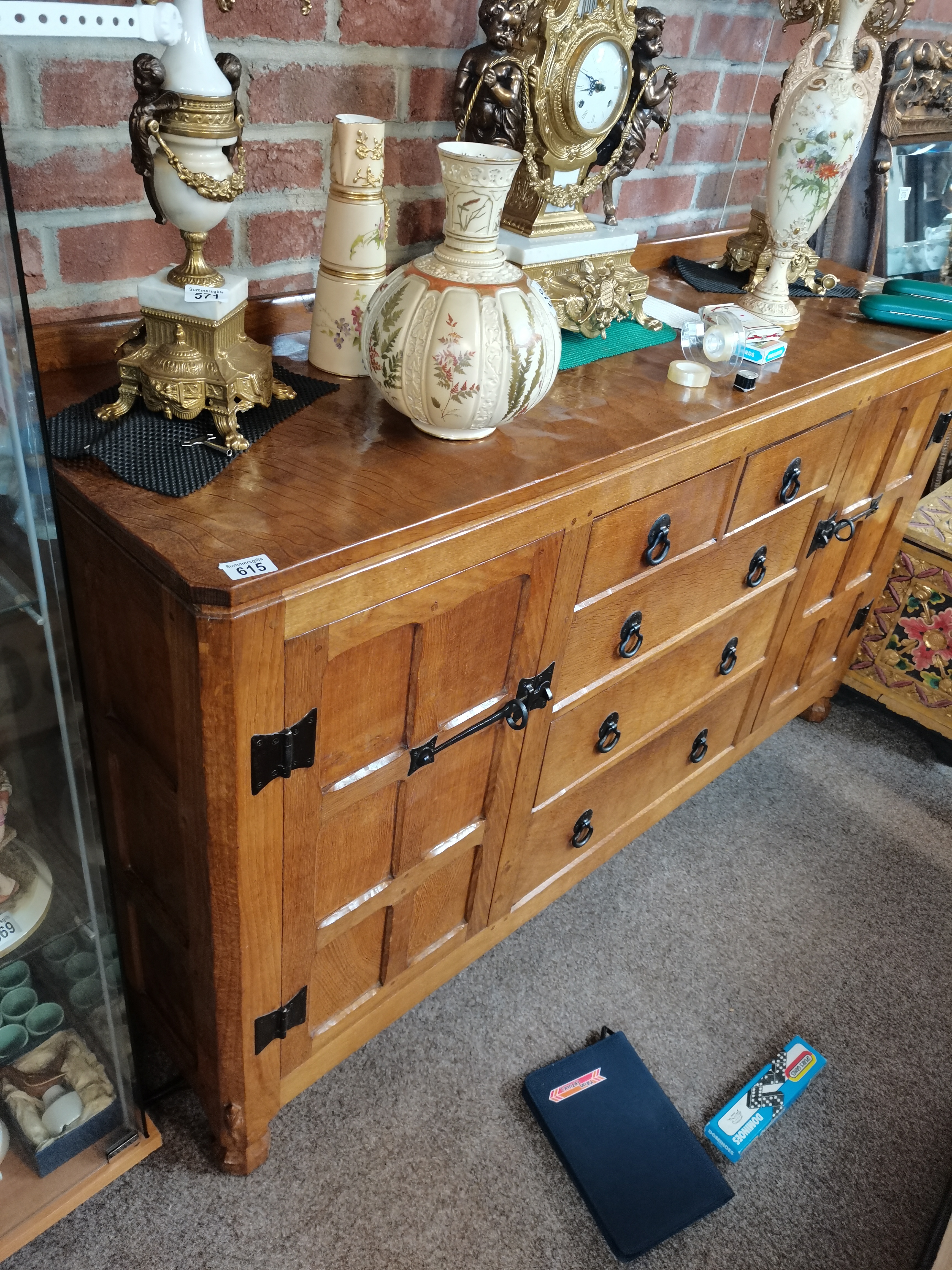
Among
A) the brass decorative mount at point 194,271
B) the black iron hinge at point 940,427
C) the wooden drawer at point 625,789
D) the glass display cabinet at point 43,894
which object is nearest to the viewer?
the glass display cabinet at point 43,894

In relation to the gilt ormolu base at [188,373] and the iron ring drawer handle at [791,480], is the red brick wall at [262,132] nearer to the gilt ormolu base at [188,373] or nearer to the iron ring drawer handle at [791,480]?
the gilt ormolu base at [188,373]

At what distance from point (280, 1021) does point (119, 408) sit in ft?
2.29

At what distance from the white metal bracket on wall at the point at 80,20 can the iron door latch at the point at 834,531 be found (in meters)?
1.24

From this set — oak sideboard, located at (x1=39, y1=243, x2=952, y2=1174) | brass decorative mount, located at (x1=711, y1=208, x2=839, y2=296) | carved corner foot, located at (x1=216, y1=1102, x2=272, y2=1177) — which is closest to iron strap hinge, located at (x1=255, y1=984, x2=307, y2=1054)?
oak sideboard, located at (x1=39, y1=243, x2=952, y2=1174)

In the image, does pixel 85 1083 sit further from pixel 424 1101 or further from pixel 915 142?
pixel 915 142

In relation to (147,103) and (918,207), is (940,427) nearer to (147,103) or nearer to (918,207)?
(918,207)

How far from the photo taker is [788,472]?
1419 mm

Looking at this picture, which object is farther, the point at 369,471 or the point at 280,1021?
the point at 280,1021

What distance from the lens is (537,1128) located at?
54.7 inches

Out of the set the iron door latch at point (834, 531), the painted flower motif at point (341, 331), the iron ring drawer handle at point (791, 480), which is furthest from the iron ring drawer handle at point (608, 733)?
the painted flower motif at point (341, 331)

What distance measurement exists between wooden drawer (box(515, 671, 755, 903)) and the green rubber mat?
60cm

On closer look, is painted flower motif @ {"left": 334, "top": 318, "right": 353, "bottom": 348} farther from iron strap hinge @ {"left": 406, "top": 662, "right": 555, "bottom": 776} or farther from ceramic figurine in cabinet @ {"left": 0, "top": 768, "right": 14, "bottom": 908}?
ceramic figurine in cabinet @ {"left": 0, "top": 768, "right": 14, "bottom": 908}

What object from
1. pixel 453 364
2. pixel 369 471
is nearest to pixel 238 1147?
pixel 369 471

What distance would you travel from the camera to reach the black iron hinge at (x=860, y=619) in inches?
81.7
